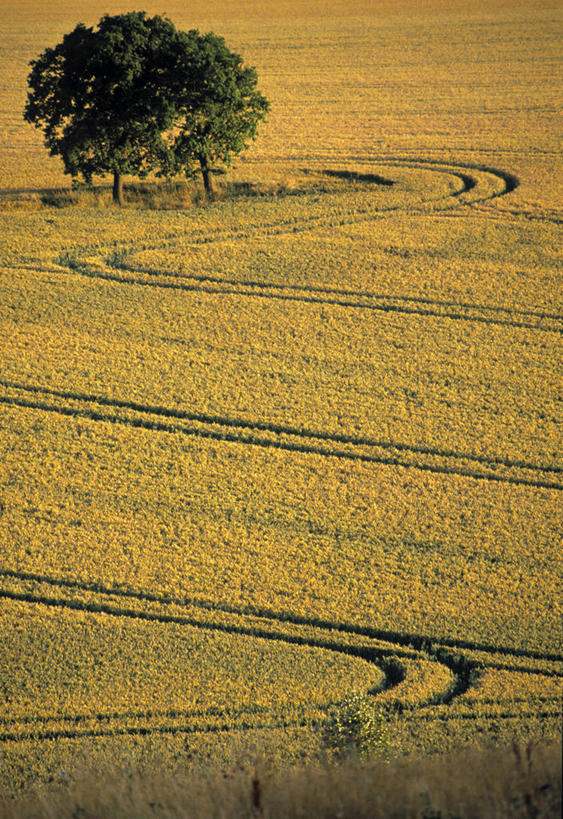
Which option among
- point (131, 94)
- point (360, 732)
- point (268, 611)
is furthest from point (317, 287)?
point (360, 732)

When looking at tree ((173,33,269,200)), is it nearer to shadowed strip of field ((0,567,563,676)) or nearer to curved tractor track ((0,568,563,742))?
shadowed strip of field ((0,567,563,676))

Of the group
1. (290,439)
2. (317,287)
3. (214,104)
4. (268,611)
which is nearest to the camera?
(268,611)

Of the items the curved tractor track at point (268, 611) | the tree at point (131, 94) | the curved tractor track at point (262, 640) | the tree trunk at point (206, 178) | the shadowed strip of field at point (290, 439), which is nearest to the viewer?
the curved tractor track at point (262, 640)

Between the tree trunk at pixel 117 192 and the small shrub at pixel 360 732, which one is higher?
the tree trunk at pixel 117 192

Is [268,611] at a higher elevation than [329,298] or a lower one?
lower

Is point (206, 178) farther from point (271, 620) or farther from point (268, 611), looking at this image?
point (271, 620)

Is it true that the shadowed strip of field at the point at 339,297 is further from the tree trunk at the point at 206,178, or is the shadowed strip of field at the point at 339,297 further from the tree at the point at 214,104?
the tree trunk at the point at 206,178

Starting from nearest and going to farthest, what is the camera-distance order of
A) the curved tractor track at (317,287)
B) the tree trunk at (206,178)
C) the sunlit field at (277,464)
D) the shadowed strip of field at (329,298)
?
the sunlit field at (277,464)
the shadowed strip of field at (329,298)
the curved tractor track at (317,287)
the tree trunk at (206,178)

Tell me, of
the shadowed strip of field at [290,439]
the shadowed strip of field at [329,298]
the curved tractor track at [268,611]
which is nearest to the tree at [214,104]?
the curved tractor track at [268,611]
